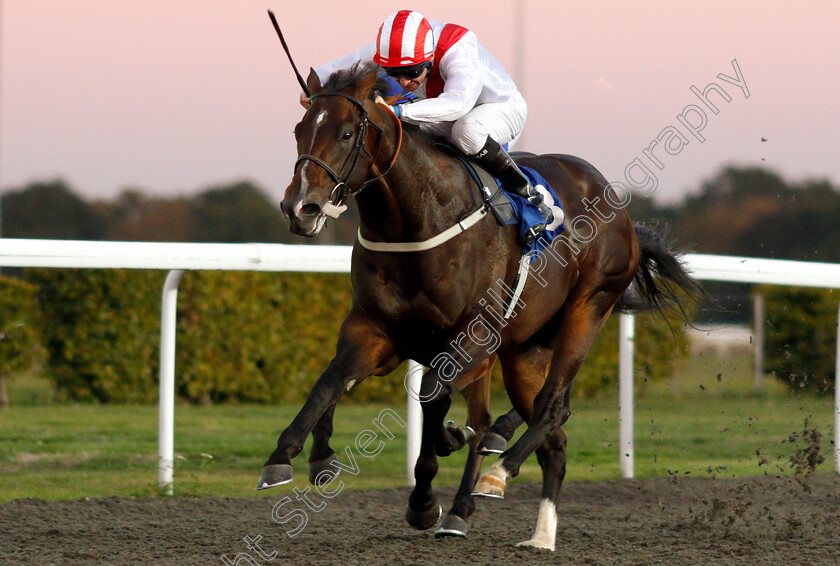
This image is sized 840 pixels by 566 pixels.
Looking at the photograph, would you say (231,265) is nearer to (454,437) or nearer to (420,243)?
(454,437)

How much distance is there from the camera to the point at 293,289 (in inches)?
378

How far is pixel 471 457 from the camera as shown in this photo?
13.8 ft

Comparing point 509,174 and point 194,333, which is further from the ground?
point 509,174

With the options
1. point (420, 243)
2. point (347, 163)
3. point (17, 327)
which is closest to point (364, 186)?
point (347, 163)

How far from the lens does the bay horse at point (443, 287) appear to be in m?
3.11

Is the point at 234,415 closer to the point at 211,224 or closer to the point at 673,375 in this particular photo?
the point at 673,375

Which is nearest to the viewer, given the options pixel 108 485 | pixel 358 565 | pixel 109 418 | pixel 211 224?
pixel 358 565

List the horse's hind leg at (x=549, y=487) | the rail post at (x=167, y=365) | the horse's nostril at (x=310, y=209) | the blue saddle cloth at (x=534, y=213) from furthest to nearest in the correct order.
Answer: the rail post at (x=167, y=365) < the horse's hind leg at (x=549, y=487) < the blue saddle cloth at (x=534, y=213) < the horse's nostril at (x=310, y=209)

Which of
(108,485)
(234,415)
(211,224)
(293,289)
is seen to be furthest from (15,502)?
(211,224)

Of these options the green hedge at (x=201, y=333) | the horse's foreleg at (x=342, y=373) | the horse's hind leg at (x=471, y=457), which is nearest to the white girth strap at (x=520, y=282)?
the horse's hind leg at (x=471, y=457)

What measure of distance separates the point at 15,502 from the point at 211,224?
35.0 m

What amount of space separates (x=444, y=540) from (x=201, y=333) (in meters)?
5.39

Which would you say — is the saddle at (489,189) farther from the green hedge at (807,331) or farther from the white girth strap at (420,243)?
the green hedge at (807,331)

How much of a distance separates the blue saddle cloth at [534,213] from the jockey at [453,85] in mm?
37
